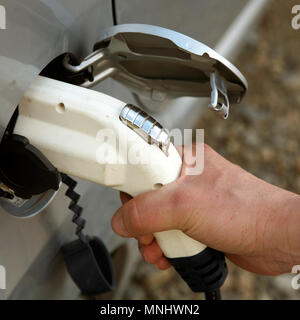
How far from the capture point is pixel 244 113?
2588mm

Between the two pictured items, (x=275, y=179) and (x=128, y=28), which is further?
(x=275, y=179)

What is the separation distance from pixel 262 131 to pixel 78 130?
187 centimetres

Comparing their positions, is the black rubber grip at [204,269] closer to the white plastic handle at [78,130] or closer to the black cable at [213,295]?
the black cable at [213,295]

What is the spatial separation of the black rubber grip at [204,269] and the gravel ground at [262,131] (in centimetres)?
89

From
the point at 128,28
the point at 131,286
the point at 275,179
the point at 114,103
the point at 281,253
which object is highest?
the point at 128,28

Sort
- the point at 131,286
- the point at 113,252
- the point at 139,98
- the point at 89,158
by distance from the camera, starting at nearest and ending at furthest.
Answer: the point at 89,158
the point at 139,98
the point at 113,252
the point at 131,286

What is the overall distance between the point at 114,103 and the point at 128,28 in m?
0.12

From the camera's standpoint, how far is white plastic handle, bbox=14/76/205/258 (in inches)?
30.0

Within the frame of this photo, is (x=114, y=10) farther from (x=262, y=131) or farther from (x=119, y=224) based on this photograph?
(x=262, y=131)

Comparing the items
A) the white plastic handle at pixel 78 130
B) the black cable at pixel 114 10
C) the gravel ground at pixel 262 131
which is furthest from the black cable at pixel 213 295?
the gravel ground at pixel 262 131

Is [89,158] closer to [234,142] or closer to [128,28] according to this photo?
[128,28]

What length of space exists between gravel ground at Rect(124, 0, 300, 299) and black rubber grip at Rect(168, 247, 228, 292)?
893 millimetres

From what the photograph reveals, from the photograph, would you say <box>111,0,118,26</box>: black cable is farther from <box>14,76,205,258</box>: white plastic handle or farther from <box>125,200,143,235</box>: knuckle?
<box>125,200,143,235</box>: knuckle
